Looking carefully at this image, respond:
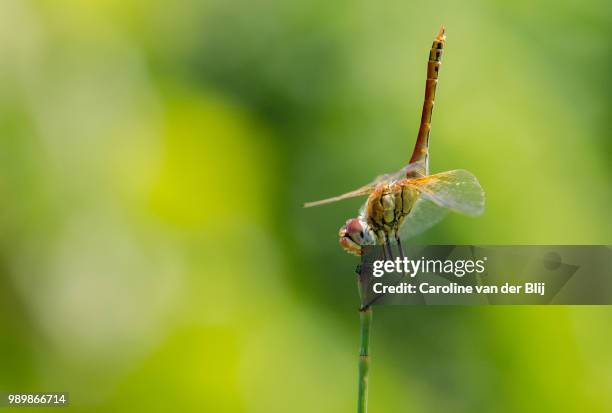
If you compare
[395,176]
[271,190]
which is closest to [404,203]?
[395,176]

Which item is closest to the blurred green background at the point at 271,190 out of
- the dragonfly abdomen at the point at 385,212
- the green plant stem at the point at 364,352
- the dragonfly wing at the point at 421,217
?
the dragonfly wing at the point at 421,217

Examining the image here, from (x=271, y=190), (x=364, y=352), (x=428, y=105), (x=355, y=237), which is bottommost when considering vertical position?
(x=364, y=352)

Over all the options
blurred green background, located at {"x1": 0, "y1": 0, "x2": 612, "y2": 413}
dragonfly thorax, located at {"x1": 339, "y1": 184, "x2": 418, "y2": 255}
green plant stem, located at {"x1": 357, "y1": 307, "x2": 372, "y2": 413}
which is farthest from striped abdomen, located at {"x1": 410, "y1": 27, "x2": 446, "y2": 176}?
blurred green background, located at {"x1": 0, "y1": 0, "x2": 612, "y2": 413}

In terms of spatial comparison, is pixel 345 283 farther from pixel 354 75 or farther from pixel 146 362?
pixel 354 75

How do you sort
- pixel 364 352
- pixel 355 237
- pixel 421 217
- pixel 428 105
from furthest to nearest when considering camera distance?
1. pixel 428 105
2. pixel 421 217
3. pixel 355 237
4. pixel 364 352

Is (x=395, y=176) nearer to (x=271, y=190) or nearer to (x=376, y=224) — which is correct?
(x=376, y=224)

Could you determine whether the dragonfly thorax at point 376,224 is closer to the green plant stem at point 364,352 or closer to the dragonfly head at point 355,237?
the dragonfly head at point 355,237

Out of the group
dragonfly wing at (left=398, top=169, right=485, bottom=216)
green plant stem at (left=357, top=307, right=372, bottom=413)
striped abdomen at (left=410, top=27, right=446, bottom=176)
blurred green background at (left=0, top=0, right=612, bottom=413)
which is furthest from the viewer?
blurred green background at (left=0, top=0, right=612, bottom=413)

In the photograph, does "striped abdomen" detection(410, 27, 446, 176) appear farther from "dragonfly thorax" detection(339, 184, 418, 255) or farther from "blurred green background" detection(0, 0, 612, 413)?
"blurred green background" detection(0, 0, 612, 413)

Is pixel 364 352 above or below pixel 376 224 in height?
below
